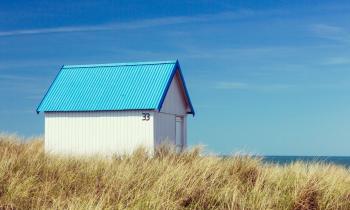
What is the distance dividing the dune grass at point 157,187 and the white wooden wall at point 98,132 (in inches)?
264

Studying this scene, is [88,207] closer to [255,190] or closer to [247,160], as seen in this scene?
[255,190]

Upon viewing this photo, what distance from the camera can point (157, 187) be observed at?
12852 mm

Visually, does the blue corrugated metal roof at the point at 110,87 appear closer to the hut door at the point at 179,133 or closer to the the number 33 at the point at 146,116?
the the number 33 at the point at 146,116

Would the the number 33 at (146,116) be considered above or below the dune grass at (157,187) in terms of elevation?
above

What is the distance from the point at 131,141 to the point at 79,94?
366cm

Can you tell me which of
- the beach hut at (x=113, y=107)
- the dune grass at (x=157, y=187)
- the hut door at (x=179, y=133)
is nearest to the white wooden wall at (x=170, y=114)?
the beach hut at (x=113, y=107)

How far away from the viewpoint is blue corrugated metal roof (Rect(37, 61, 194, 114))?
23.9 m

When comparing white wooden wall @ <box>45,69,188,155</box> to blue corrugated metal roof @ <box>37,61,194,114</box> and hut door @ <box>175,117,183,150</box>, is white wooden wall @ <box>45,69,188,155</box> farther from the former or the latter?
hut door @ <box>175,117,183,150</box>

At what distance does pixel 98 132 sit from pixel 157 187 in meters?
12.0

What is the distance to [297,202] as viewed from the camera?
13047 mm

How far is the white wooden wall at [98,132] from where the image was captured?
23609 mm

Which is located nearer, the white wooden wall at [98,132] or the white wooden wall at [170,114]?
the white wooden wall at [98,132]

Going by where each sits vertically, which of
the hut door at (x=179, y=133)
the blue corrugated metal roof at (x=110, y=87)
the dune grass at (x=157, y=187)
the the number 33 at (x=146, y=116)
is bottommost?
the dune grass at (x=157, y=187)

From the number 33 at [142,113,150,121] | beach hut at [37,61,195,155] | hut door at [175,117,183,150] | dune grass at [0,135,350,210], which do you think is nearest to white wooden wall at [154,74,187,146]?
beach hut at [37,61,195,155]
